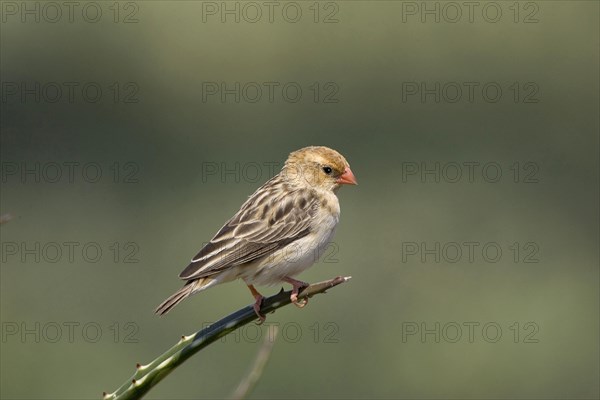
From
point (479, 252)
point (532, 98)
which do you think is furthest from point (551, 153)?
point (479, 252)

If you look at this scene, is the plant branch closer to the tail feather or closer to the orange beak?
the tail feather

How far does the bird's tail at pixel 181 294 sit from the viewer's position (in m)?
4.22

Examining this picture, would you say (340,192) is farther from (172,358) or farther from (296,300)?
(172,358)

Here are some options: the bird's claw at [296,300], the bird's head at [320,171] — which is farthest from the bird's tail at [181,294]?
the bird's head at [320,171]

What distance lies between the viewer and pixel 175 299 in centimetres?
432

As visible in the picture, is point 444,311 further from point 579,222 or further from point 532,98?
point 532,98

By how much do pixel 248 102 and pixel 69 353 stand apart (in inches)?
158

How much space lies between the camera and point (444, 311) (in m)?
8.52

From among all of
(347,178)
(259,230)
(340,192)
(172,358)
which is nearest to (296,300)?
(172,358)

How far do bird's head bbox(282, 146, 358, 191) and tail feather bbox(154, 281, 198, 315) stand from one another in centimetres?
110

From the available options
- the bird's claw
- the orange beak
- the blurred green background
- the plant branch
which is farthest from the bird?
the blurred green background

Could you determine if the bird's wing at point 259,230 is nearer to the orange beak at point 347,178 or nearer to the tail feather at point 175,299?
the tail feather at point 175,299

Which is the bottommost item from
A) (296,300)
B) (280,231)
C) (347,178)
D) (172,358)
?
(172,358)

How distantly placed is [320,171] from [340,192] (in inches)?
153
